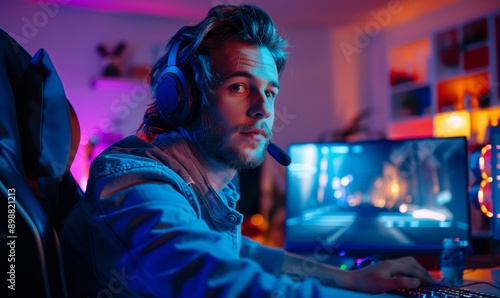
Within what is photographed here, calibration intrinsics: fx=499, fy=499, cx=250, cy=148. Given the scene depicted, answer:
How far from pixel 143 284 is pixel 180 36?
0.55m

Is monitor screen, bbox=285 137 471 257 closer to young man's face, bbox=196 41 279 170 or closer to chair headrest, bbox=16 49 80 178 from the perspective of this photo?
young man's face, bbox=196 41 279 170

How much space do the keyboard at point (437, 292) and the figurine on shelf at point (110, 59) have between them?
346 centimetres

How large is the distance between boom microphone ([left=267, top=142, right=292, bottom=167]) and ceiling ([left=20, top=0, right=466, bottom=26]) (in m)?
2.92

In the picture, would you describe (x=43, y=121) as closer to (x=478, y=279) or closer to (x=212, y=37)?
(x=212, y=37)

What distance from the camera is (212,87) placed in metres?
0.97

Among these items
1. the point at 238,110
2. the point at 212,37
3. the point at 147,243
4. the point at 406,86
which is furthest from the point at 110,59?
the point at 147,243

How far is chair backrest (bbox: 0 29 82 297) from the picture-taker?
2.34 feet

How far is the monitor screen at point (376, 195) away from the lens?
1542 millimetres

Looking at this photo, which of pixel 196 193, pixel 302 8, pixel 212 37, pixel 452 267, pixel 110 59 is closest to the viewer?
pixel 196 193

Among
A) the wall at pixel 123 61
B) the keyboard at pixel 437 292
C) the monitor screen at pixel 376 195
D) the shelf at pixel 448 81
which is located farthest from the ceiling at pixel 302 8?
the keyboard at pixel 437 292

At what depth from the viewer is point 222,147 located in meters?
0.93

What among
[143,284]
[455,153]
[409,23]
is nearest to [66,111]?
[143,284]

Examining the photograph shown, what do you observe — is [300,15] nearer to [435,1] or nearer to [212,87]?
[435,1]

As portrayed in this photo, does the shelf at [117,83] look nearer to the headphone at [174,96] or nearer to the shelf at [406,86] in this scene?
the shelf at [406,86]
